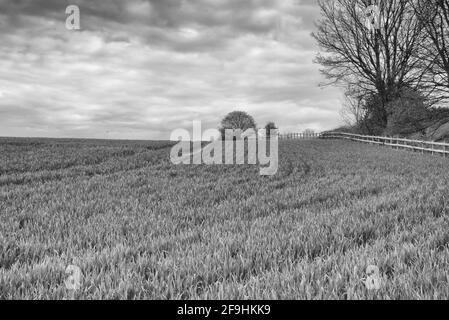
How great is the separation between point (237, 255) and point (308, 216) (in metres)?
2.97

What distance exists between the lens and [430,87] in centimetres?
2341

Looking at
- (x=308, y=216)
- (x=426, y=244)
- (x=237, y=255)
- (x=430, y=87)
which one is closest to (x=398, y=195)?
(x=308, y=216)

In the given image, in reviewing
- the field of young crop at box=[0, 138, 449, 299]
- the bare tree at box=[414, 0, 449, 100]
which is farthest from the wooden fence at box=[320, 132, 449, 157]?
the field of young crop at box=[0, 138, 449, 299]

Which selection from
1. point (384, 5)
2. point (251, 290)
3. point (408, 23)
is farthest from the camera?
point (384, 5)

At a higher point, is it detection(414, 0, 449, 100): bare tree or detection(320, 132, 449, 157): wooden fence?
detection(414, 0, 449, 100): bare tree

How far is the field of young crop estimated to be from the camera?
11.8 ft

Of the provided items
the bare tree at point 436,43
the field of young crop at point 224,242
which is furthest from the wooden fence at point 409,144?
the field of young crop at point 224,242

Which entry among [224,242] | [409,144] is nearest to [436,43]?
[409,144]

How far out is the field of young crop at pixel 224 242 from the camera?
361 cm

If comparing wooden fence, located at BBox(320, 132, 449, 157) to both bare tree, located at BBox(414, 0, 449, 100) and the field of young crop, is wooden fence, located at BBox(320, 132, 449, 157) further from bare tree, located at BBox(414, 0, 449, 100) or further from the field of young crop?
the field of young crop

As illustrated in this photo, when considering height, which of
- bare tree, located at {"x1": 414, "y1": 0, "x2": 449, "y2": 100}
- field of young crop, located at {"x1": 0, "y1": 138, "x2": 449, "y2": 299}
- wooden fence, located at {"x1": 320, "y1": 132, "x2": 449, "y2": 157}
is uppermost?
bare tree, located at {"x1": 414, "y1": 0, "x2": 449, "y2": 100}

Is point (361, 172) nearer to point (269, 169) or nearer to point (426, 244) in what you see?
point (269, 169)

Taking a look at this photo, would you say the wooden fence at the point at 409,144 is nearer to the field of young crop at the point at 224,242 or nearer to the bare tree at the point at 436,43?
the bare tree at the point at 436,43
